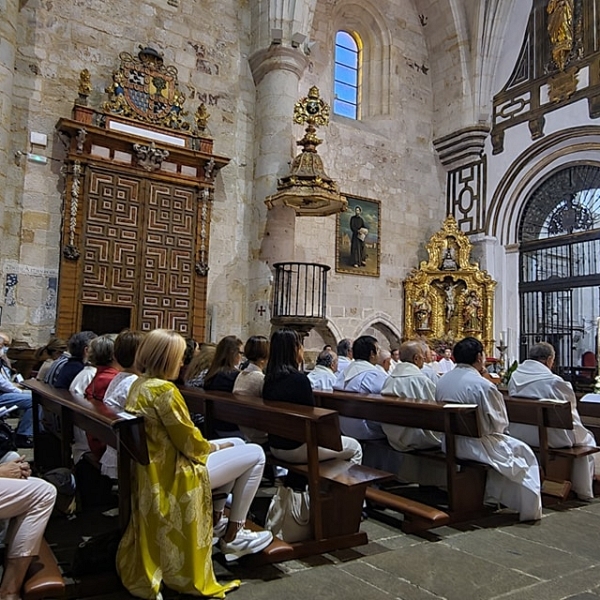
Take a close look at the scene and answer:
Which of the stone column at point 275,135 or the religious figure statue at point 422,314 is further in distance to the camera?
the religious figure statue at point 422,314

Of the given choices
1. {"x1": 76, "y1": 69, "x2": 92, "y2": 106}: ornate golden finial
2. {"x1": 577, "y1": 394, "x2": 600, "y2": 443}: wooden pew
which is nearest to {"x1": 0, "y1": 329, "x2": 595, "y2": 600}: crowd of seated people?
{"x1": 577, "y1": 394, "x2": 600, "y2": 443}: wooden pew

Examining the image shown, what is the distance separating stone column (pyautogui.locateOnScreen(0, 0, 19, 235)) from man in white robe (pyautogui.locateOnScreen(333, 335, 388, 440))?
5.96 metres

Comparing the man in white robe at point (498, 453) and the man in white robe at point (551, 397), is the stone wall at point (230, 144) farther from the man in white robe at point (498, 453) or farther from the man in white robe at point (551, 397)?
the man in white robe at point (498, 453)

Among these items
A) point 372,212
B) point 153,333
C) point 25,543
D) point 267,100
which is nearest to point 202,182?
point 267,100

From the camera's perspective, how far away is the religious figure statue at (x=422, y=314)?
13430 millimetres

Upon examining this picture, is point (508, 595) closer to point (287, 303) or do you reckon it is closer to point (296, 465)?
point (296, 465)

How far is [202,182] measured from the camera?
1080 cm

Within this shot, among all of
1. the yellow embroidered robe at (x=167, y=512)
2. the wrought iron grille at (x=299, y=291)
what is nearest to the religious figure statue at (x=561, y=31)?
the wrought iron grille at (x=299, y=291)

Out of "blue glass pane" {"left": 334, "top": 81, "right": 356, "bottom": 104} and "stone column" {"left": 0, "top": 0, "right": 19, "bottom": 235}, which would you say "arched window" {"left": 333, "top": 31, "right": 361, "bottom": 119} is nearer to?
"blue glass pane" {"left": 334, "top": 81, "right": 356, "bottom": 104}

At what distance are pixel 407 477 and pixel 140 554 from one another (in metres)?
2.68

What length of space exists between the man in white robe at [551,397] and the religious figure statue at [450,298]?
801 cm

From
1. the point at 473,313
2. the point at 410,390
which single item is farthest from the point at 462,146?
the point at 410,390

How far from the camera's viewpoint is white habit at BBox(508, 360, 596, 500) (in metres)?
4.99

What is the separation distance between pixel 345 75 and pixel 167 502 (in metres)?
13.1
